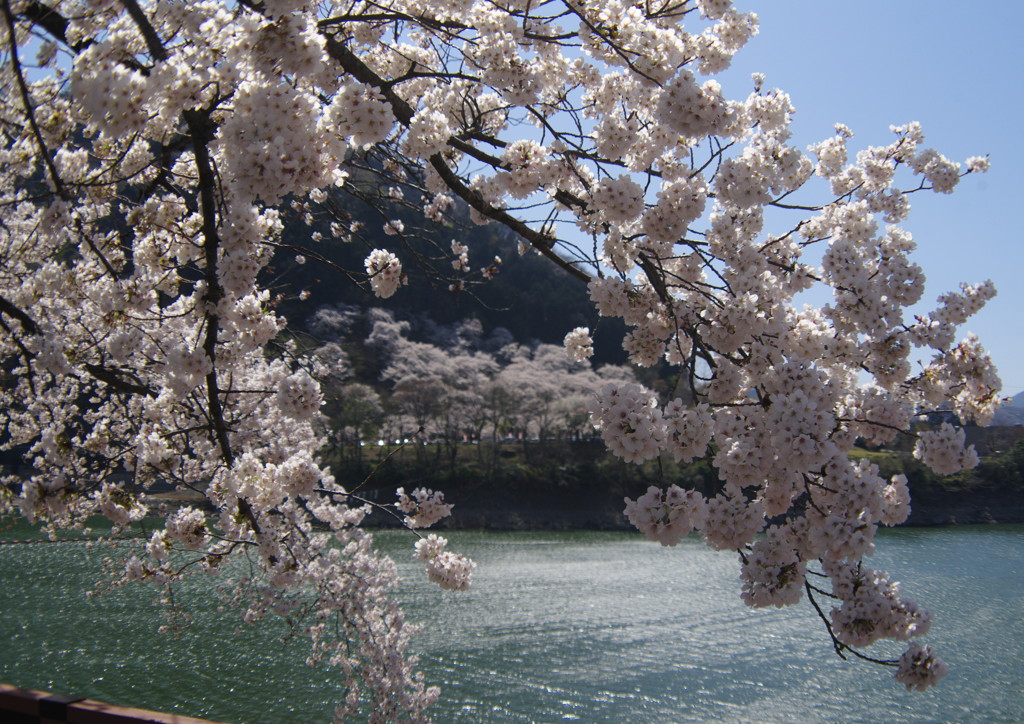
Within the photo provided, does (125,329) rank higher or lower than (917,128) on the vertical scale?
lower

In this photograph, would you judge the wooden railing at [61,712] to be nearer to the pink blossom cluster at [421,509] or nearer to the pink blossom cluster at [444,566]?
the pink blossom cluster at [444,566]

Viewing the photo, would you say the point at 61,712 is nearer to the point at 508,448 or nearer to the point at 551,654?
the point at 551,654

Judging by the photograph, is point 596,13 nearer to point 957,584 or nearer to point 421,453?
point 957,584

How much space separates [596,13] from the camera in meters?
2.70

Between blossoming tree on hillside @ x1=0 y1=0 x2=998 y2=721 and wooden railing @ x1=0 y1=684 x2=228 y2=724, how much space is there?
3.76ft

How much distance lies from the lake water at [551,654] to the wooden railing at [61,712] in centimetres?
628

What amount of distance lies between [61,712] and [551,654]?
9543 millimetres

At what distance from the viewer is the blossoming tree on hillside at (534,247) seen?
205 cm

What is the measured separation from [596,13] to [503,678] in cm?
862

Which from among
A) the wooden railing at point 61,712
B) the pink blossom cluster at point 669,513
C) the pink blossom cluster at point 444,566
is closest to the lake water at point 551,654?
the pink blossom cluster at point 444,566

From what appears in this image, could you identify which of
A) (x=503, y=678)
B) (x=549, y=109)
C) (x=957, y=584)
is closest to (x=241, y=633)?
(x=503, y=678)

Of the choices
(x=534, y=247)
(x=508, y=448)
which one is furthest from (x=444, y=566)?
(x=508, y=448)

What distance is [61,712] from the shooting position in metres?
1.70

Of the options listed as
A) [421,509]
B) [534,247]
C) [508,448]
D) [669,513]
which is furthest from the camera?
[508,448]
